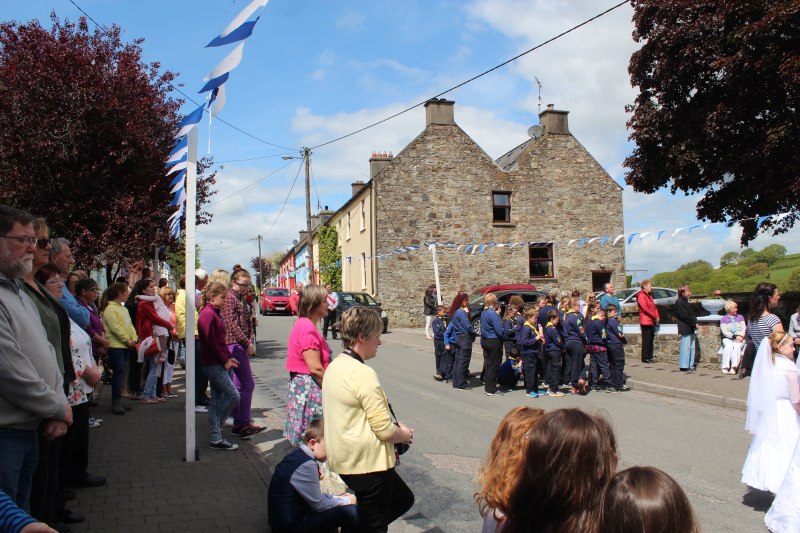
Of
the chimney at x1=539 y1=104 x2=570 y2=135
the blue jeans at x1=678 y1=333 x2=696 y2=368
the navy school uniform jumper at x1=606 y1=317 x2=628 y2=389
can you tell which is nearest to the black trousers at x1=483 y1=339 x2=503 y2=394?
the navy school uniform jumper at x1=606 y1=317 x2=628 y2=389

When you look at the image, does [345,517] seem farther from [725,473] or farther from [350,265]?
[350,265]

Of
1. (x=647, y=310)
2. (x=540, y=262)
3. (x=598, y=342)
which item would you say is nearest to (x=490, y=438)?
(x=598, y=342)

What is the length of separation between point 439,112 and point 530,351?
19.8 metres

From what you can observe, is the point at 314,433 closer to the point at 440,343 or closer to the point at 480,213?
the point at 440,343

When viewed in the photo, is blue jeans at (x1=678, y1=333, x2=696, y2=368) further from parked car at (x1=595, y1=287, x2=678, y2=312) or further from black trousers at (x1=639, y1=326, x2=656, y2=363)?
parked car at (x1=595, y1=287, x2=678, y2=312)

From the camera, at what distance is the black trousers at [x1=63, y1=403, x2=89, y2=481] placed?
5.36 meters

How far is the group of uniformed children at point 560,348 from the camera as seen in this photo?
11180mm

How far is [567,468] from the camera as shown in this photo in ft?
6.95

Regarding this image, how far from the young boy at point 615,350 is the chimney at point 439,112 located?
61.8ft

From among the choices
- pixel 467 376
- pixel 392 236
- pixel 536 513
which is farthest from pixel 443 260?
pixel 536 513

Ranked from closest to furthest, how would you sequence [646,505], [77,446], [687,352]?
1. [646,505]
2. [77,446]
3. [687,352]

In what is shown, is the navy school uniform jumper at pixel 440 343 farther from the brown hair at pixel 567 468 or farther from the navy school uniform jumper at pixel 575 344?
the brown hair at pixel 567 468

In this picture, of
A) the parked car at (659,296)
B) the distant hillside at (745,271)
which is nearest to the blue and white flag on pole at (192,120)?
the distant hillside at (745,271)

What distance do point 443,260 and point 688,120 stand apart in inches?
547
